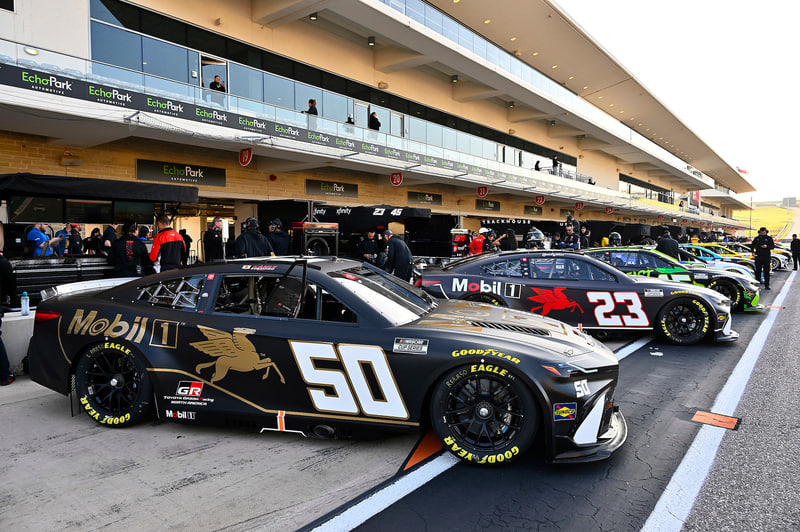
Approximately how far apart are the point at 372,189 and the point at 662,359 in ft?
56.2

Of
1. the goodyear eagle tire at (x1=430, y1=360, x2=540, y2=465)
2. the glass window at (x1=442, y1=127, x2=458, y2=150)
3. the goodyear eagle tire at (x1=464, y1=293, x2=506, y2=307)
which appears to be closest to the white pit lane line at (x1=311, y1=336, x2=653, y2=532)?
the goodyear eagle tire at (x1=430, y1=360, x2=540, y2=465)

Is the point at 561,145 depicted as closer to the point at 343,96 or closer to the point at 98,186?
the point at 343,96

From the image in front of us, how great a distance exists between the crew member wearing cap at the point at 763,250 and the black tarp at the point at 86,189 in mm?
15269

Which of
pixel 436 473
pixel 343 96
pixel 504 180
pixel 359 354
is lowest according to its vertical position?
pixel 436 473

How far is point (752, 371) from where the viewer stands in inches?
217

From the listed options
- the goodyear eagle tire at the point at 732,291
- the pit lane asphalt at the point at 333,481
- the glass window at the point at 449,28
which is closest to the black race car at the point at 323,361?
the pit lane asphalt at the point at 333,481

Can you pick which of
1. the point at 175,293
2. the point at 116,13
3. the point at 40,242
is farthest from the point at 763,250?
the point at 116,13

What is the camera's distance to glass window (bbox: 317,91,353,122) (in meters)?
17.9

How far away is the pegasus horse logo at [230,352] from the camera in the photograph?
3.49 meters

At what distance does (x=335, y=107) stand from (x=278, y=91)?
9.11 ft

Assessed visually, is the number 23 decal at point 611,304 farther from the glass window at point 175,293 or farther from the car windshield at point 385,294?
the glass window at point 175,293

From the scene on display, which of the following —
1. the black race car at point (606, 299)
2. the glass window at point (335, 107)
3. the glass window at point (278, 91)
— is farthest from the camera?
the glass window at point (335, 107)

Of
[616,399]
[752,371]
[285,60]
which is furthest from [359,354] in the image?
[285,60]

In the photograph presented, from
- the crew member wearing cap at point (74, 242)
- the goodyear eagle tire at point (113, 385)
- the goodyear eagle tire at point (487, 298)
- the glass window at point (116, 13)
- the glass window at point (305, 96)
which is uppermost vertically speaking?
the glass window at point (116, 13)
